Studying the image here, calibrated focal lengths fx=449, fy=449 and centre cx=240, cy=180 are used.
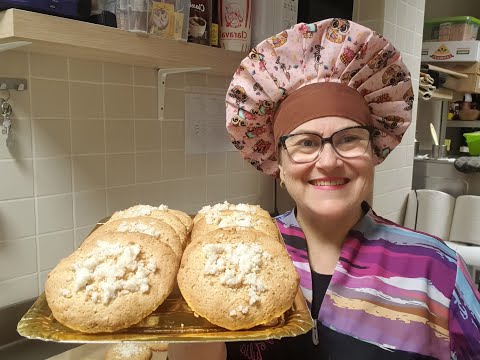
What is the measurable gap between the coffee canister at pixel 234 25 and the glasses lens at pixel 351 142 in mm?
708

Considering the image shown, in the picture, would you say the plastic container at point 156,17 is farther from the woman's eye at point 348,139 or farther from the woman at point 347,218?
the woman's eye at point 348,139

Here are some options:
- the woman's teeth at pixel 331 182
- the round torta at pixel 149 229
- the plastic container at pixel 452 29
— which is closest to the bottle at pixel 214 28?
the woman's teeth at pixel 331 182

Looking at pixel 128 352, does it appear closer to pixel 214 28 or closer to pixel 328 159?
pixel 328 159

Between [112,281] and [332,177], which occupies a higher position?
[332,177]

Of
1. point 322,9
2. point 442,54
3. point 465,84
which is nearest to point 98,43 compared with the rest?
point 322,9

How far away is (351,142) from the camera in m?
0.92

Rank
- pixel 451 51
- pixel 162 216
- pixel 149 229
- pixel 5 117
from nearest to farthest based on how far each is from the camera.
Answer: pixel 149 229 < pixel 162 216 < pixel 5 117 < pixel 451 51

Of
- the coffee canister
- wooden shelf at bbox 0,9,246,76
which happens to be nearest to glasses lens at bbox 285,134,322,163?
wooden shelf at bbox 0,9,246,76

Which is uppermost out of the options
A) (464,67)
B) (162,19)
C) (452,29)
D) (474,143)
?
(452,29)

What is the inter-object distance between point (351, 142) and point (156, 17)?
609 millimetres


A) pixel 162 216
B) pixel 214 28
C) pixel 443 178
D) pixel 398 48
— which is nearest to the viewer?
pixel 162 216

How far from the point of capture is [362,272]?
0.97 meters

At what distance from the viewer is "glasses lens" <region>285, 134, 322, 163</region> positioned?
0.92 meters

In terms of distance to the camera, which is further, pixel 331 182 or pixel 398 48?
pixel 398 48
